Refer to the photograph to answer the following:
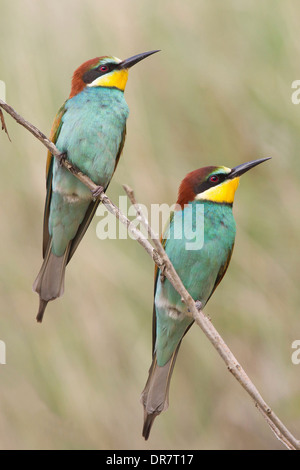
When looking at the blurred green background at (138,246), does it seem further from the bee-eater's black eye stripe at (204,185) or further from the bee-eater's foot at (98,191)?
the bee-eater's foot at (98,191)

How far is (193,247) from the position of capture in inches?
81.4

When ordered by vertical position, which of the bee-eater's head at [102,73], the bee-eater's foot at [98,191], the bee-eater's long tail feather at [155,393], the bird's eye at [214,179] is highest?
the bee-eater's head at [102,73]

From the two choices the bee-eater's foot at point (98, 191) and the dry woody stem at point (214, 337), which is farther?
the bee-eater's foot at point (98, 191)

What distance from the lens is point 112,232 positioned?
280cm

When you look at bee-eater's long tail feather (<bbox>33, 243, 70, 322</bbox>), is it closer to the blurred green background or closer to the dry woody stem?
the dry woody stem

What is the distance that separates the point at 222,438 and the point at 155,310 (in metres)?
1.05

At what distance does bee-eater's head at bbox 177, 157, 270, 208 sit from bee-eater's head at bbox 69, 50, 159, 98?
36cm

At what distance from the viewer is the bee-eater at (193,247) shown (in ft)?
6.55

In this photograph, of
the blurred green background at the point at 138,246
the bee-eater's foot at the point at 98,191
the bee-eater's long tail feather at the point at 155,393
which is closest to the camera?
the bee-eater's long tail feather at the point at 155,393

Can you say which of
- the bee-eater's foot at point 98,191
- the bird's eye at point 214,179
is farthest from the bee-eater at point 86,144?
the bird's eye at point 214,179

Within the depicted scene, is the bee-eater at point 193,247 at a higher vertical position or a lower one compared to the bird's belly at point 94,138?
lower

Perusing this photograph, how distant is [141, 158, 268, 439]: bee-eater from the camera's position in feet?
6.55
